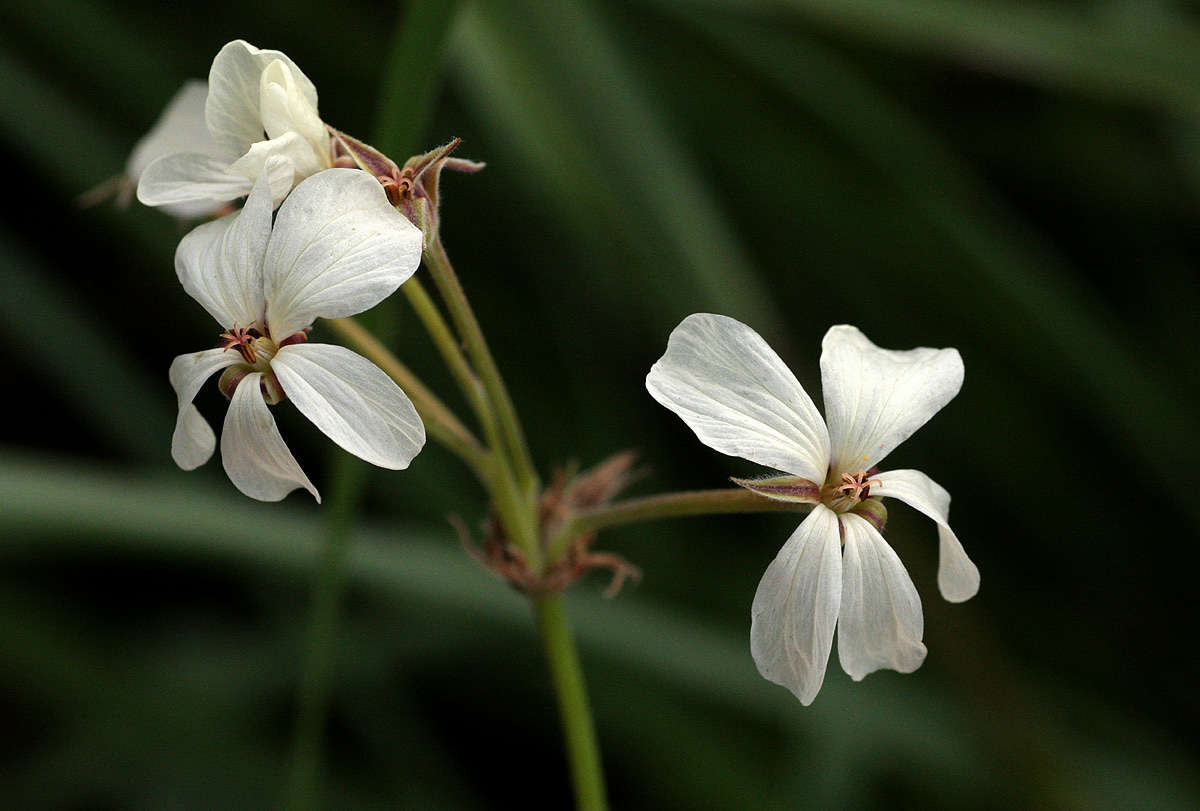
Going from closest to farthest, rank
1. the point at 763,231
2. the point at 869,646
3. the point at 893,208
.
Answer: the point at 869,646 → the point at 893,208 → the point at 763,231

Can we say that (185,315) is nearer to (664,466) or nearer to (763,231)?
(664,466)

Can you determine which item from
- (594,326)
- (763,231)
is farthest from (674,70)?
(594,326)

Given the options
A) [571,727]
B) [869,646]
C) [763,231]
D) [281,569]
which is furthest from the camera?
[763,231]

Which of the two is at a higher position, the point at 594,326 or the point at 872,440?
the point at 594,326

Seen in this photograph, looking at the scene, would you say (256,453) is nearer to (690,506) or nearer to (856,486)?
(690,506)

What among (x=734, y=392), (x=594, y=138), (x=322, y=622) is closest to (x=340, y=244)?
(x=734, y=392)

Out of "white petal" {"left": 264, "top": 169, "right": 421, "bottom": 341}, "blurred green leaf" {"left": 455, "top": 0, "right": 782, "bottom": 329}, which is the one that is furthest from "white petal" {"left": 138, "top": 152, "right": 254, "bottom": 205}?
"blurred green leaf" {"left": 455, "top": 0, "right": 782, "bottom": 329}

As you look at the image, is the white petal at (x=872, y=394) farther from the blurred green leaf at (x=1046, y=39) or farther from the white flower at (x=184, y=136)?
the blurred green leaf at (x=1046, y=39)
